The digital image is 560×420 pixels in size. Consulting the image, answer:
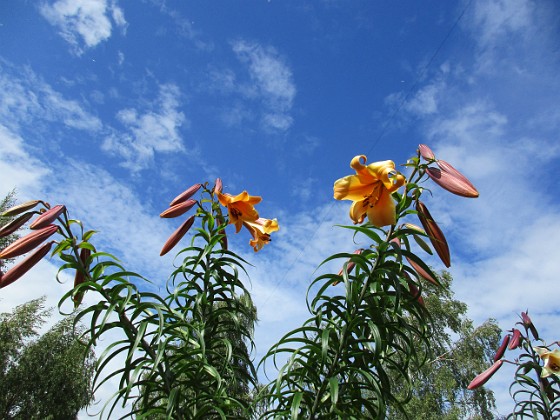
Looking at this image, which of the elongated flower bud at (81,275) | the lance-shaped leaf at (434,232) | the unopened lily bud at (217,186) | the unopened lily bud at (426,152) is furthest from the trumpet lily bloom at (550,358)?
the elongated flower bud at (81,275)

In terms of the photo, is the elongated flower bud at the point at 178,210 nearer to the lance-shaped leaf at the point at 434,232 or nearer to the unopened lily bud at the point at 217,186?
the unopened lily bud at the point at 217,186

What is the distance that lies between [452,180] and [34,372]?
14726 millimetres

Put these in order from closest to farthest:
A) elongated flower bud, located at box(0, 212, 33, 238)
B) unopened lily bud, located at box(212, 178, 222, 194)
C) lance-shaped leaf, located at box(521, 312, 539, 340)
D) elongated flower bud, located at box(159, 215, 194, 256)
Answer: elongated flower bud, located at box(0, 212, 33, 238) < elongated flower bud, located at box(159, 215, 194, 256) < unopened lily bud, located at box(212, 178, 222, 194) < lance-shaped leaf, located at box(521, 312, 539, 340)

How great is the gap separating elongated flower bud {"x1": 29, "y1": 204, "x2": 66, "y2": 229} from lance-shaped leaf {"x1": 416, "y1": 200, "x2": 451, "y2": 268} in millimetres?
877

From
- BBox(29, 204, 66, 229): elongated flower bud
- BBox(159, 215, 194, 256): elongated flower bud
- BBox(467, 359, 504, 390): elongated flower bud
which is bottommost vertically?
BBox(29, 204, 66, 229): elongated flower bud

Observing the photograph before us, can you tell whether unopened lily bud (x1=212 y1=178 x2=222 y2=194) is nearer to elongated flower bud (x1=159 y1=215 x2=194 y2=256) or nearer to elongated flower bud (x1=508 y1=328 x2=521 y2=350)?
elongated flower bud (x1=159 y1=215 x2=194 y2=256)

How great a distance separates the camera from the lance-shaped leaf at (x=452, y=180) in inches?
40.7

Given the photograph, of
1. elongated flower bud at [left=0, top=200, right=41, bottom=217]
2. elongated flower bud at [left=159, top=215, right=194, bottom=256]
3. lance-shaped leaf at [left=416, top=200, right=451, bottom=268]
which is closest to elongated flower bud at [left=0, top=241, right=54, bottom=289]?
elongated flower bud at [left=0, top=200, right=41, bottom=217]

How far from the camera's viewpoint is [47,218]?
1078 mm

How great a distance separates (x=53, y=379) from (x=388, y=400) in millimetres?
14047

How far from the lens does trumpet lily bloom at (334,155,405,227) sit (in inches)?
40.9

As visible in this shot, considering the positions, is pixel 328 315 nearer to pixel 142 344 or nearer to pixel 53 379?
pixel 142 344

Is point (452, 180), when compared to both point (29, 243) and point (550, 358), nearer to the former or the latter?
point (29, 243)

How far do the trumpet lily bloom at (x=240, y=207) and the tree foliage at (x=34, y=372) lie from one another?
497 inches
